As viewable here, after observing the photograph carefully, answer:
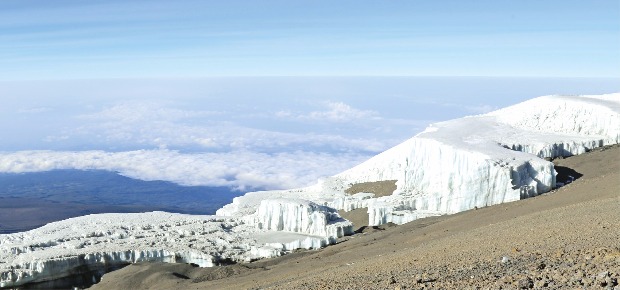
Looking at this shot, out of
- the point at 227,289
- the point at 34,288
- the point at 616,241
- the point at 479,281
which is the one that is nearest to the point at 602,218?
the point at 616,241

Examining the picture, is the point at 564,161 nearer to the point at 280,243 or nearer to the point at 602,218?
the point at 280,243

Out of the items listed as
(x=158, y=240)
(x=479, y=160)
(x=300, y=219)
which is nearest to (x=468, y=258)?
(x=479, y=160)

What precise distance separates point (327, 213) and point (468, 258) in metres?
28.7

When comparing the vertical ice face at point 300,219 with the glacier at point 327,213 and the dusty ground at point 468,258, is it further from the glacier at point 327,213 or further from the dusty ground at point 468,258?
the dusty ground at point 468,258

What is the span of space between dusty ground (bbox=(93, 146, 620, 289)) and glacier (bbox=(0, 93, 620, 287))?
2.97m

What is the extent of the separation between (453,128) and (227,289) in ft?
128

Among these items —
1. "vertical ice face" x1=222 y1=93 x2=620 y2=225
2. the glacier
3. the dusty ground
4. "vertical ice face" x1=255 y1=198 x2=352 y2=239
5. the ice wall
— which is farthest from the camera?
"vertical ice face" x1=255 y1=198 x2=352 y2=239

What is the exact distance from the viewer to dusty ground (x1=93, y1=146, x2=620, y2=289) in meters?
17.8

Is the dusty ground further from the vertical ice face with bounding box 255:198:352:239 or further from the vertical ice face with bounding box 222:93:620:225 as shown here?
the vertical ice face with bounding box 222:93:620:225

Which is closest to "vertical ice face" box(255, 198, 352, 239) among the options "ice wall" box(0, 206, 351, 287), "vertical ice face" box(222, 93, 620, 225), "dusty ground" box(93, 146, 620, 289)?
"ice wall" box(0, 206, 351, 287)

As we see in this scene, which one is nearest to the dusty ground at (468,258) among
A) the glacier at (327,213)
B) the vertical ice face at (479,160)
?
the glacier at (327,213)

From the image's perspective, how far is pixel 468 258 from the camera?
76.9 feet

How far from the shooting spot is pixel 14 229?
18088 centimetres

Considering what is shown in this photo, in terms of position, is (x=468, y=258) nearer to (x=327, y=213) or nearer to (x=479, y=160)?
(x=479, y=160)
